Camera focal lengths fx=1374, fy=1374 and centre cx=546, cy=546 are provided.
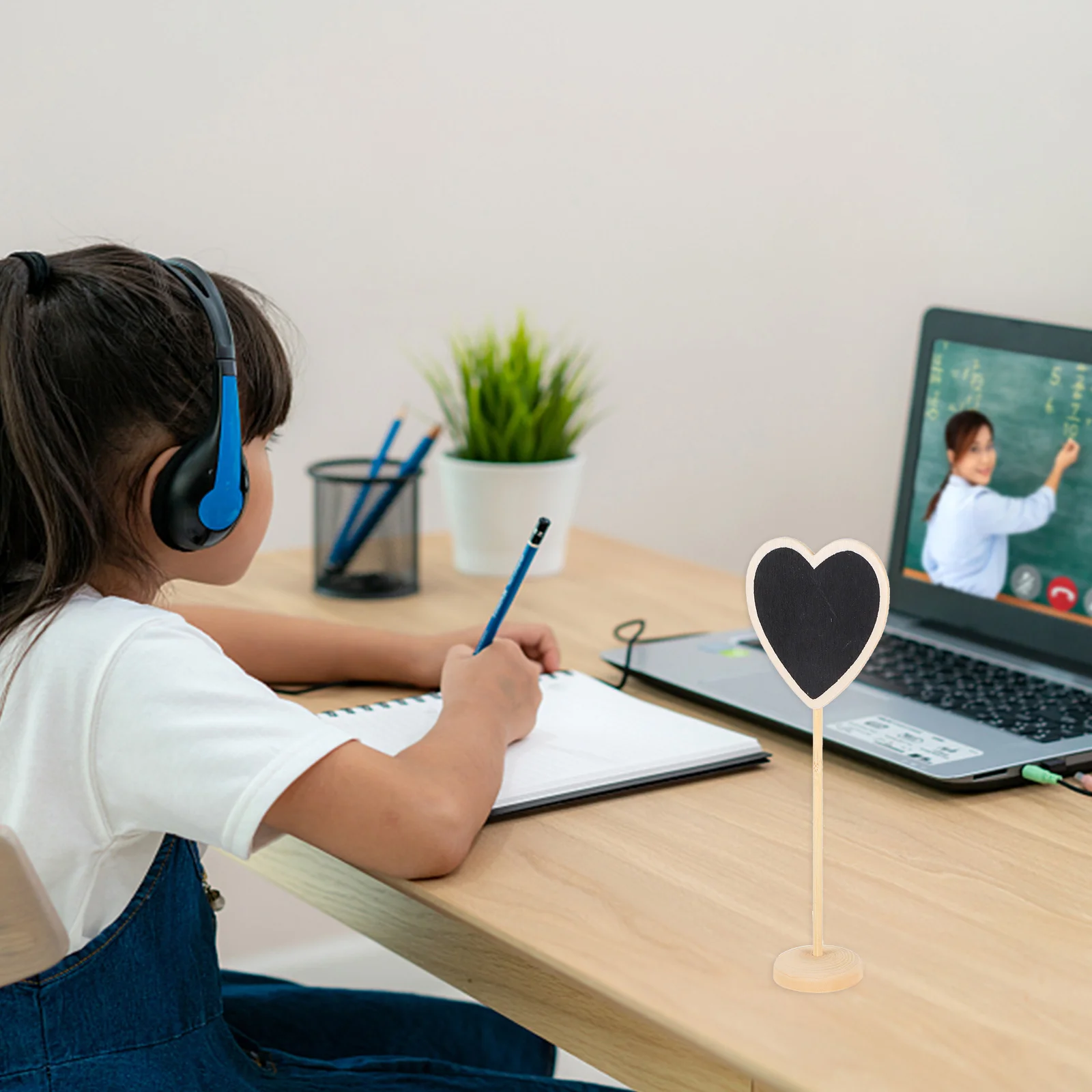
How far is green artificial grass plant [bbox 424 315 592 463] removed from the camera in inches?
56.8

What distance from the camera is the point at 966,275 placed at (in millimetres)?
2328

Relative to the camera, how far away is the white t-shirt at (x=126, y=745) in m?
A: 0.69

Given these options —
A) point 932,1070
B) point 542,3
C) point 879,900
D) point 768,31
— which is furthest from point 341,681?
point 768,31

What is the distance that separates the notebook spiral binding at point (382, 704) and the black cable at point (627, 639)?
146 millimetres

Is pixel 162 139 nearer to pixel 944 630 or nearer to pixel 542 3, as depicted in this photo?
pixel 542 3

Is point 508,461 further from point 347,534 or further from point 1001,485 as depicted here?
point 1001,485

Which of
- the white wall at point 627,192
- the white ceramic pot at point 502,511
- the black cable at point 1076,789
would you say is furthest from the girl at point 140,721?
the white wall at point 627,192

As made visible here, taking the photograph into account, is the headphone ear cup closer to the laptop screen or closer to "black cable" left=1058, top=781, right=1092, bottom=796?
"black cable" left=1058, top=781, right=1092, bottom=796

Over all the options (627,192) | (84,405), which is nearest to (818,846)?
(84,405)

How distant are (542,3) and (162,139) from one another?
0.60 meters

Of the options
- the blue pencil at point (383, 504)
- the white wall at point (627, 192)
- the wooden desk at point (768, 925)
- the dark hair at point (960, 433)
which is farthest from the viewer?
the white wall at point (627, 192)

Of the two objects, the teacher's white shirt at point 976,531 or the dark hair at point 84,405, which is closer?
the dark hair at point 84,405

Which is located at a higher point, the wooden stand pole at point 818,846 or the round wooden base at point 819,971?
the wooden stand pole at point 818,846

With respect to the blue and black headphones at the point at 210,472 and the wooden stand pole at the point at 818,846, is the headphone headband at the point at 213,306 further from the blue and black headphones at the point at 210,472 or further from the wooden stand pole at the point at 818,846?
the wooden stand pole at the point at 818,846
